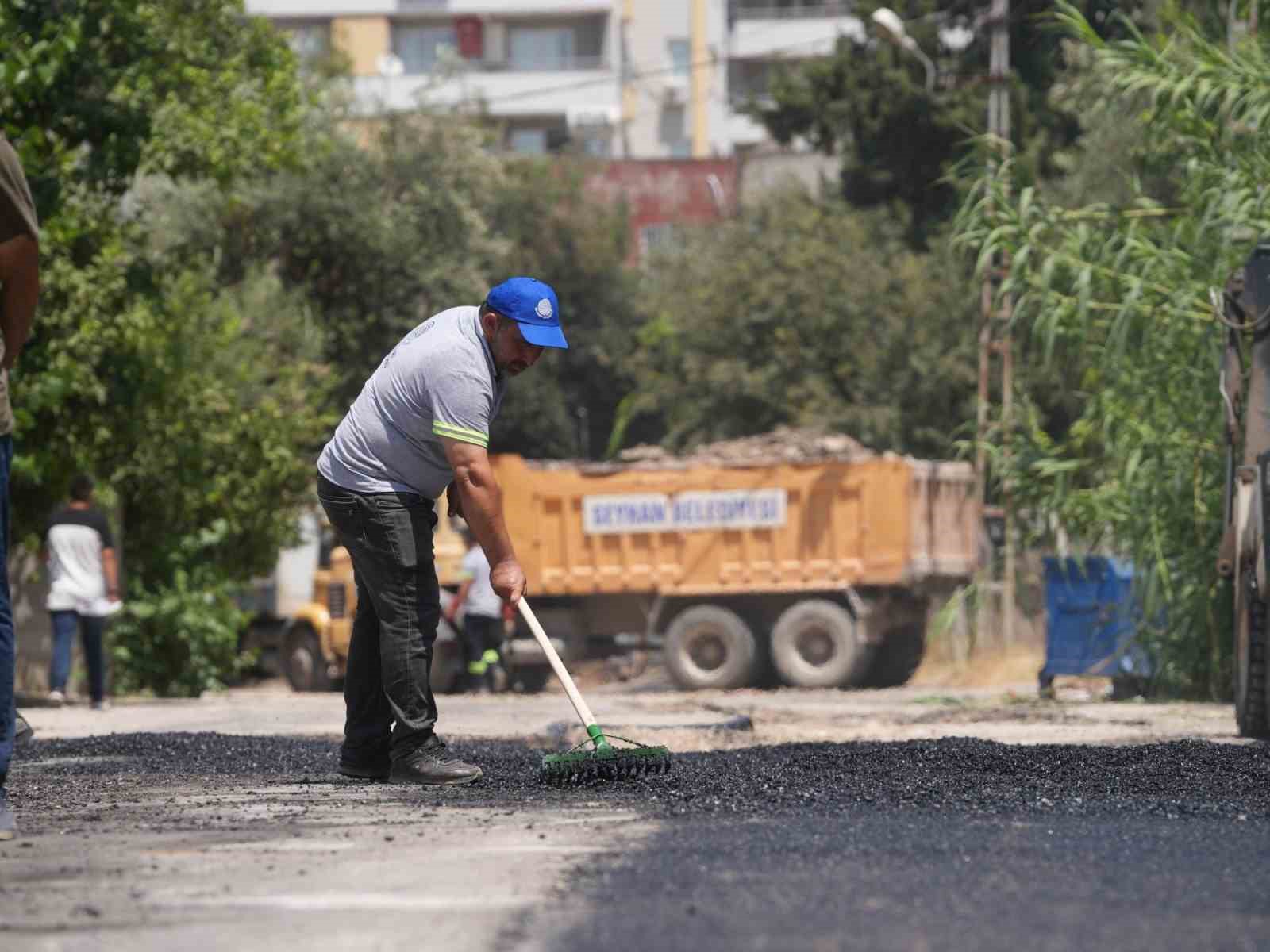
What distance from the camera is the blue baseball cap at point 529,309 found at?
23.7 feet

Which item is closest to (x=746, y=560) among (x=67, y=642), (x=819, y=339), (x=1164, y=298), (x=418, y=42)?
(x=67, y=642)

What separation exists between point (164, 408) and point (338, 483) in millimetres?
13625

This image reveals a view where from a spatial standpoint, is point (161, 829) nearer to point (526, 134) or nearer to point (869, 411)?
point (869, 411)

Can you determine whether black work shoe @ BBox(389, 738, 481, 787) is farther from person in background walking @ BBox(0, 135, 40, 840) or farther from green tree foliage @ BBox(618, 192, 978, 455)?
green tree foliage @ BBox(618, 192, 978, 455)

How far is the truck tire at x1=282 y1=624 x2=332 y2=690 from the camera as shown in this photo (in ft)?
83.4

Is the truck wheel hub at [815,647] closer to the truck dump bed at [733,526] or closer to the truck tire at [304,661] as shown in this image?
the truck dump bed at [733,526]

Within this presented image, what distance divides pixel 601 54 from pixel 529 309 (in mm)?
60541

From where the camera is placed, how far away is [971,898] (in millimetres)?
4453

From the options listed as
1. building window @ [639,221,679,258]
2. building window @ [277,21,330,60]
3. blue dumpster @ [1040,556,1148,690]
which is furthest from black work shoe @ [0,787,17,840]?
building window @ [639,221,679,258]

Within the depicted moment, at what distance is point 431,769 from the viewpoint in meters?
7.47

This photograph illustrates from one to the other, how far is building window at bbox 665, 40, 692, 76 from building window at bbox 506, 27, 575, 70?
10.0 ft

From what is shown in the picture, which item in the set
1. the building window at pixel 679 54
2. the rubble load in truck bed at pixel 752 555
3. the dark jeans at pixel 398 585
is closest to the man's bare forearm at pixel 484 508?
the dark jeans at pixel 398 585

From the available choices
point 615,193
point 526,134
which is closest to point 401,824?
point 615,193

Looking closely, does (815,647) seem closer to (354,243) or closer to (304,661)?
A: (304,661)
